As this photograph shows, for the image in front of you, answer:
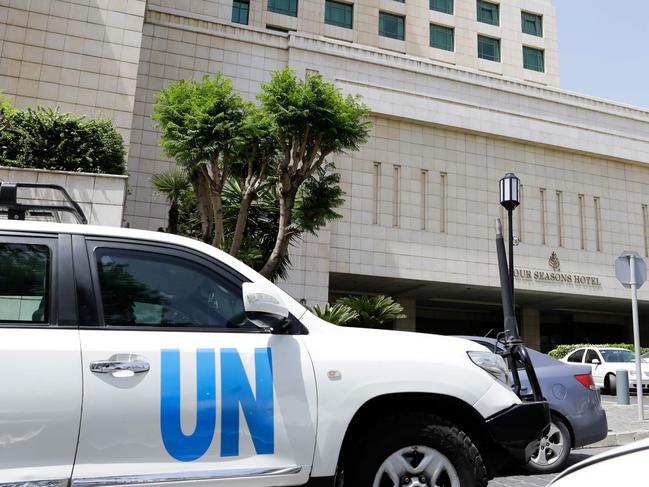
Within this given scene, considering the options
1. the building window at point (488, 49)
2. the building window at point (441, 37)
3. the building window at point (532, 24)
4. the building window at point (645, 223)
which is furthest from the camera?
the building window at point (532, 24)

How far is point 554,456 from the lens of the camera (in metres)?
6.05

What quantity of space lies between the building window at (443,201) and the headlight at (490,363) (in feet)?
76.3

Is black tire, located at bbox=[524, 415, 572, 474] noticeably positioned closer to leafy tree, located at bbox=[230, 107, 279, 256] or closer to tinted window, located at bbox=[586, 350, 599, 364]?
leafy tree, located at bbox=[230, 107, 279, 256]

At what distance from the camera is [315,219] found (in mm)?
14523

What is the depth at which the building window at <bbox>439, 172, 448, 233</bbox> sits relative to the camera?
2649 cm

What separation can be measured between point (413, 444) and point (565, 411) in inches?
149

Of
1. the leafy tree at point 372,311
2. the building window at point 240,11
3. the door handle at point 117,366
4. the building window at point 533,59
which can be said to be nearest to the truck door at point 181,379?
the door handle at point 117,366

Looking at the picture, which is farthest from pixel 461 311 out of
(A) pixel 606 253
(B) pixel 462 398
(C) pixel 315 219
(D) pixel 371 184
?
(B) pixel 462 398

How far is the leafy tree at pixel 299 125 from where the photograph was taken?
43.6 feet

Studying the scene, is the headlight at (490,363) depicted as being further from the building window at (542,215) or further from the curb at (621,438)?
the building window at (542,215)

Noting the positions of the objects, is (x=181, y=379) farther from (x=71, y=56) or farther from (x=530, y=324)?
(x=530, y=324)

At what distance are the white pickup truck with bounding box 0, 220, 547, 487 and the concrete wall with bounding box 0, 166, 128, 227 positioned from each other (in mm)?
8535

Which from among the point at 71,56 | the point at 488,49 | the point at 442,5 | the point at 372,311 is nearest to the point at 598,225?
the point at 488,49

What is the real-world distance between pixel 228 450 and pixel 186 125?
36.9 feet
